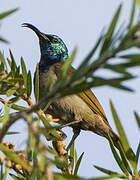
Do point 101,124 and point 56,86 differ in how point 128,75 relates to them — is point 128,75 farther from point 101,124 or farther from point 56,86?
point 101,124

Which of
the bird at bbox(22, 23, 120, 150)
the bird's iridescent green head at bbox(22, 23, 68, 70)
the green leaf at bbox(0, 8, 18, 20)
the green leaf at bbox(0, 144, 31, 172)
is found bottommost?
the bird at bbox(22, 23, 120, 150)

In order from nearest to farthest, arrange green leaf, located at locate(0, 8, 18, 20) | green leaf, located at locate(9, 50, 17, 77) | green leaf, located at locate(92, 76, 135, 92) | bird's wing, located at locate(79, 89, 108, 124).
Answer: green leaf, located at locate(92, 76, 135, 92), green leaf, located at locate(0, 8, 18, 20), green leaf, located at locate(9, 50, 17, 77), bird's wing, located at locate(79, 89, 108, 124)

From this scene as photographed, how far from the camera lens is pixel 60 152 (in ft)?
6.96

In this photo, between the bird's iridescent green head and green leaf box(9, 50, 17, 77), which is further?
the bird's iridescent green head

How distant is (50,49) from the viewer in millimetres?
6301

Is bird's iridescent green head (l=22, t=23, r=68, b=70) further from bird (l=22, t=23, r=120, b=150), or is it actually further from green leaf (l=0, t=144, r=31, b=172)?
green leaf (l=0, t=144, r=31, b=172)

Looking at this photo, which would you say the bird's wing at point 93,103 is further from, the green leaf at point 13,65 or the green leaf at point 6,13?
the green leaf at point 6,13

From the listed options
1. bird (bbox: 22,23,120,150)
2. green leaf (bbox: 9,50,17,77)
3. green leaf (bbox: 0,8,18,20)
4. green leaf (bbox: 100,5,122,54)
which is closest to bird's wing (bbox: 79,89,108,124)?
Result: bird (bbox: 22,23,120,150)

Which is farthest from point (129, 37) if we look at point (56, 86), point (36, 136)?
point (36, 136)

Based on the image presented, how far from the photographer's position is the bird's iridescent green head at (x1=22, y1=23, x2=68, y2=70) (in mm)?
6137

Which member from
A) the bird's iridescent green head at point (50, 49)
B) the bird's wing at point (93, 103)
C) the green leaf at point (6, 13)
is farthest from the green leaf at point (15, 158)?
the bird's iridescent green head at point (50, 49)

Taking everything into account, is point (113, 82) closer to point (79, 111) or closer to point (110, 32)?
point (110, 32)

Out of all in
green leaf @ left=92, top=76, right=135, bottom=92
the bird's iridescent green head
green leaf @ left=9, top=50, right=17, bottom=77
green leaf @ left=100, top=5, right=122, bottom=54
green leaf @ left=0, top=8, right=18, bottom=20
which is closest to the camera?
green leaf @ left=92, top=76, right=135, bottom=92

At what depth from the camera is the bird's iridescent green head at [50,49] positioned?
6.14 meters
